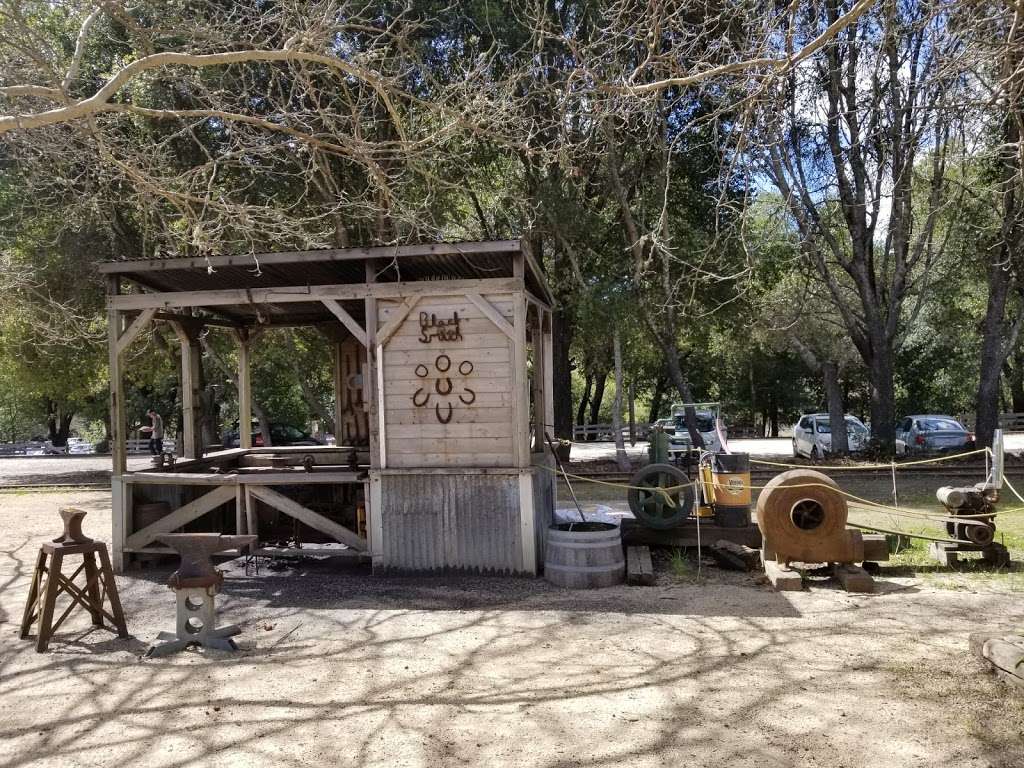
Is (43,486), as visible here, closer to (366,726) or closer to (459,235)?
(459,235)

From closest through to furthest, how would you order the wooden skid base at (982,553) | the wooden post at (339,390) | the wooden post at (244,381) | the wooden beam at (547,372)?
1. the wooden skid base at (982,553)
2. the wooden beam at (547,372)
3. the wooden post at (339,390)
4. the wooden post at (244,381)

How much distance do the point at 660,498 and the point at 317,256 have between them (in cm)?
451

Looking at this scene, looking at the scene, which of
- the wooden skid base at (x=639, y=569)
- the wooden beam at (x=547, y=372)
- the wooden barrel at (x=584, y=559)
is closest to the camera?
the wooden barrel at (x=584, y=559)

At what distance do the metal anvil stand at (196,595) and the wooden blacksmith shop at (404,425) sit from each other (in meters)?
2.31

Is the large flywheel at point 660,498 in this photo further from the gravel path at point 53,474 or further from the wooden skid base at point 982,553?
the gravel path at point 53,474

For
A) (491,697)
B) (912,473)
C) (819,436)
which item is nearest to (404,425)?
(491,697)

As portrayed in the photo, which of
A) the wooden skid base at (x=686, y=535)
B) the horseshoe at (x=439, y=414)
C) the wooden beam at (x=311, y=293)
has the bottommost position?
the wooden skid base at (x=686, y=535)

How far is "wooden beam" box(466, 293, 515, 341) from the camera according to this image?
25.2 feet

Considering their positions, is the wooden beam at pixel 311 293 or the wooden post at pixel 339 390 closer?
the wooden beam at pixel 311 293

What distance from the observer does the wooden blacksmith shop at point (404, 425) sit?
7703 mm

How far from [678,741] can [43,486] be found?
1850 cm

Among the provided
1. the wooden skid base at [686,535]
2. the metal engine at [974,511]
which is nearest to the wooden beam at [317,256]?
the wooden skid base at [686,535]

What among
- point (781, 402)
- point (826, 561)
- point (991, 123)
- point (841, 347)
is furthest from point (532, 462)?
A: point (781, 402)

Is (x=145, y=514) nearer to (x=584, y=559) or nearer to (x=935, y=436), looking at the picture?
(x=584, y=559)
